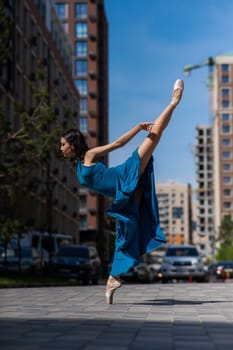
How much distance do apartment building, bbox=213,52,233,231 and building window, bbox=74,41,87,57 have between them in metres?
45.5

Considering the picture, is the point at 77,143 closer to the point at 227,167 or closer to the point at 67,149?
the point at 67,149

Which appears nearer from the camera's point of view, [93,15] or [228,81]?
[93,15]

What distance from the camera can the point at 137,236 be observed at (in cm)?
837

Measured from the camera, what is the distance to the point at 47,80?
66.2m

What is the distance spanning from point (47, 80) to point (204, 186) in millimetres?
124713

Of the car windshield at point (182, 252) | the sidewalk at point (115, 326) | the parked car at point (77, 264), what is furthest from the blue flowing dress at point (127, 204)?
the car windshield at point (182, 252)

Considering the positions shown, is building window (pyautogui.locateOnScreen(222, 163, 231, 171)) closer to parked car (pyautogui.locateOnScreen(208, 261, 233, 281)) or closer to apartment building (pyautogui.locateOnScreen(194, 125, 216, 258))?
apartment building (pyautogui.locateOnScreen(194, 125, 216, 258))

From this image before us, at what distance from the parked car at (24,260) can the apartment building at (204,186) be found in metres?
143

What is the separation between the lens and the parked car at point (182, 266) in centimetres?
3122

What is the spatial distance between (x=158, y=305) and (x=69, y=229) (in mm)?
72904

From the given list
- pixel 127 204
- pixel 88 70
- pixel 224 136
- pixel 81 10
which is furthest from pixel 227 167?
pixel 127 204

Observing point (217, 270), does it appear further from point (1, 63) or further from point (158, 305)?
point (158, 305)

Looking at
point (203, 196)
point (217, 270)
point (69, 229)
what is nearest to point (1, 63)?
point (217, 270)

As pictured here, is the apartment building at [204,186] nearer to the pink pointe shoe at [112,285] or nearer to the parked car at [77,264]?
the parked car at [77,264]
